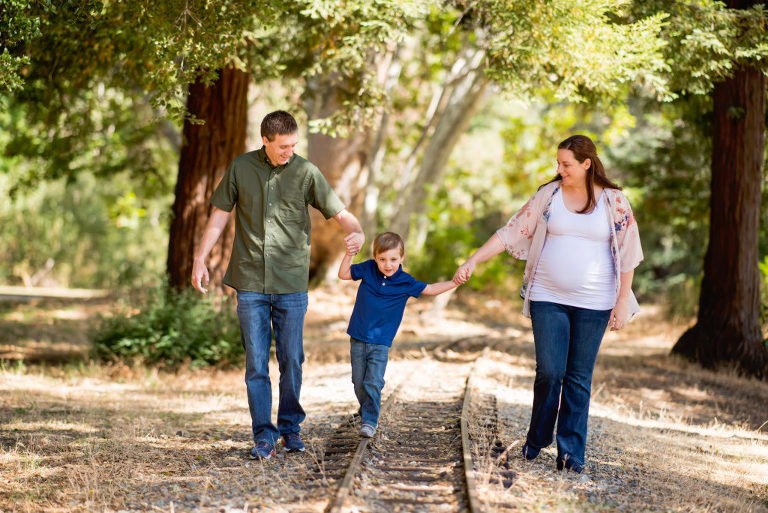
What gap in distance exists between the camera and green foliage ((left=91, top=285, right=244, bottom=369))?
33.8 feet

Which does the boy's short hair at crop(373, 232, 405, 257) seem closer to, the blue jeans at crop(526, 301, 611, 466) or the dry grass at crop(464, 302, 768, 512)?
the blue jeans at crop(526, 301, 611, 466)

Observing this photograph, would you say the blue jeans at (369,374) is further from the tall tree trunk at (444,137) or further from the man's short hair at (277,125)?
the tall tree trunk at (444,137)

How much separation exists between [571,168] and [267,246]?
6.95 feet

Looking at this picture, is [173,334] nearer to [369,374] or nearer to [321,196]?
[369,374]

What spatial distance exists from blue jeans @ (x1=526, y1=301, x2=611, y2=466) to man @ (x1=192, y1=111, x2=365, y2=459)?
1390mm

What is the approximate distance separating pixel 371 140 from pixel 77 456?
45.9ft

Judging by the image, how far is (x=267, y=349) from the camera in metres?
5.84

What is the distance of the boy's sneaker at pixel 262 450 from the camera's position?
5691 millimetres

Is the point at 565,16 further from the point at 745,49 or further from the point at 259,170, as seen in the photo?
the point at 259,170

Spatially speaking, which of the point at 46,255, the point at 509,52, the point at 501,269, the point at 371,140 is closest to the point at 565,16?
the point at 509,52

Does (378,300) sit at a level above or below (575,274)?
below

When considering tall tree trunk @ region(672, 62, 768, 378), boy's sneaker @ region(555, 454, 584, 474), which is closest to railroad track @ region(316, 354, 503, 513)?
boy's sneaker @ region(555, 454, 584, 474)

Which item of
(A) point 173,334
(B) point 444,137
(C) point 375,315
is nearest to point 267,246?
(C) point 375,315

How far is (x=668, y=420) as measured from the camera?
891cm
